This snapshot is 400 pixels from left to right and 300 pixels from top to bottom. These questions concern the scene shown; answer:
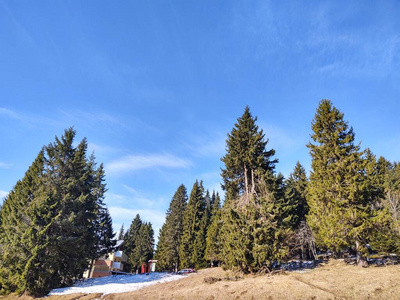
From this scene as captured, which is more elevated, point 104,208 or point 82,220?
point 104,208

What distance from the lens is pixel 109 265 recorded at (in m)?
53.4

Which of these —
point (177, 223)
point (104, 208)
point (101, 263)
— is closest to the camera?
point (104, 208)

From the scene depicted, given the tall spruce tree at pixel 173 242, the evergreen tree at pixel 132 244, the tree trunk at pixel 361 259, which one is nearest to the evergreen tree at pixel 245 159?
the tree trunk at pixel 361 259

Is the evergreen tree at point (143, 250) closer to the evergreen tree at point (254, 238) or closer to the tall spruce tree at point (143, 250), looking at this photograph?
the tall spruce tree at point (143, 250)

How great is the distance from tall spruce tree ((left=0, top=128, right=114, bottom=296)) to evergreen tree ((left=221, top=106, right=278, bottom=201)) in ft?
58.2

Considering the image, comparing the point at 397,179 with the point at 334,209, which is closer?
the point at 334,209

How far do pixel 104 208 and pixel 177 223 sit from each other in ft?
55.5

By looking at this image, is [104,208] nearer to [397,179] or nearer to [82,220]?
[82,220]

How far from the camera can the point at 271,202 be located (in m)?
21.0

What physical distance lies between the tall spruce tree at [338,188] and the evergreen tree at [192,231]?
86.8 ft

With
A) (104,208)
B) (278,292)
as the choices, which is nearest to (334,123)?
(278,292)

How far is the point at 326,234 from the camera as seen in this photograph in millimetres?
18812

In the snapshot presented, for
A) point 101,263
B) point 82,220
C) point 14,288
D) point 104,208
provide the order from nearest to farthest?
point 14,288
point 82,220
point 104,208
point 101,263

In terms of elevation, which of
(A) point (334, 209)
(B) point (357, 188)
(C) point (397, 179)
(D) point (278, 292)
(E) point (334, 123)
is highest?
(C) point (397, 179)
